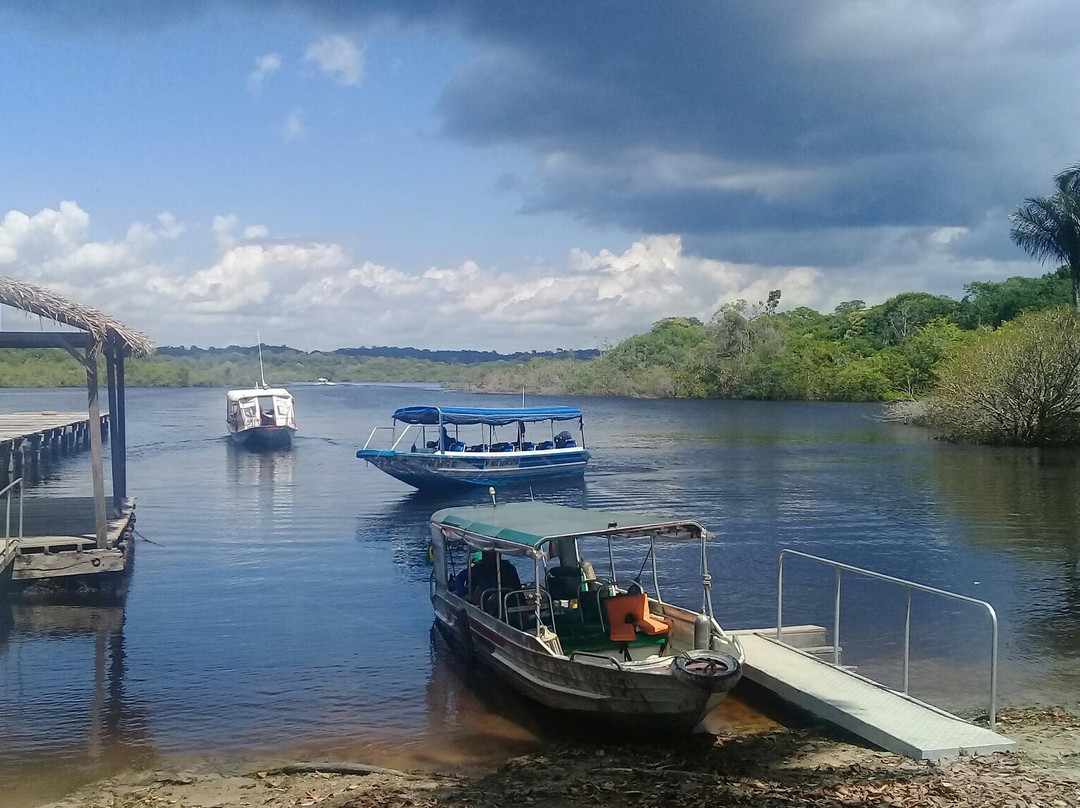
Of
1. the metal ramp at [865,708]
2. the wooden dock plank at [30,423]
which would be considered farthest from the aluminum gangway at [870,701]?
the wooden dock plank at [30,423]

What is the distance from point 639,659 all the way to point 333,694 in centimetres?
465

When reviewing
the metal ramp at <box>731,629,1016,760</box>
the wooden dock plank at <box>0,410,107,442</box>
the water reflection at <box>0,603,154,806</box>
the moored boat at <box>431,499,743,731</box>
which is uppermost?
the wooden dock plank at <box>0,410,107,442</box>

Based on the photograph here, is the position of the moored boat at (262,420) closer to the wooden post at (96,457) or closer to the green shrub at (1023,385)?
the green shrub at (1023,385)

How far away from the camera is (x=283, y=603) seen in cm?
2072

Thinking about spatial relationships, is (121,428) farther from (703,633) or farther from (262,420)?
(262,420)

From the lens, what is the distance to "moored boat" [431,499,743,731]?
11539 millimetres

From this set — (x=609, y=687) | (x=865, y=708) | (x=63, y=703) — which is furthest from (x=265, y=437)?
(x=865, y=708)

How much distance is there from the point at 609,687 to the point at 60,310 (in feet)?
41.1

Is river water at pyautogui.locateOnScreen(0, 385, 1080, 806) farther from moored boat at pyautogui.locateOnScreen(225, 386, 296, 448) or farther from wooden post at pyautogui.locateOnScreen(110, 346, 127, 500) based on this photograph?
moored boat at pyautogui.locateOnScreen(225, 386, 296, 448)

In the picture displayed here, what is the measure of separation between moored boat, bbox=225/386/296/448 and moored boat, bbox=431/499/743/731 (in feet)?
148

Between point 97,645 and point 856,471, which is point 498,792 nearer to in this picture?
point 97,645

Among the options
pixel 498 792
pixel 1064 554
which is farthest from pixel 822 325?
pixel 498 792

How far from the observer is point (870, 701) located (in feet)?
37.9

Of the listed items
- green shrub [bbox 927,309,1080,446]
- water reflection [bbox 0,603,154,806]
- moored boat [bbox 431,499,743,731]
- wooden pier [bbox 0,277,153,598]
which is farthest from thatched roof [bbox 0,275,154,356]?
green shrub [bbox 927,309,1080,446]
